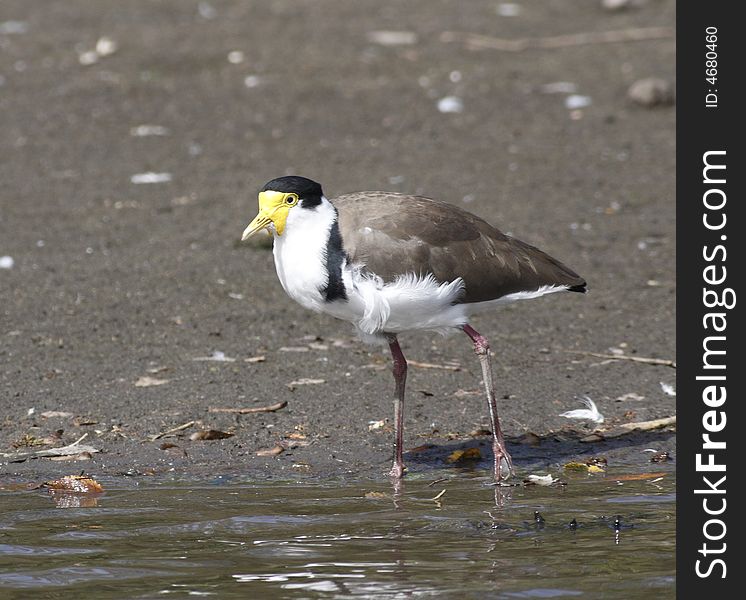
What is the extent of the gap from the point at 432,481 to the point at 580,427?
4.03ft

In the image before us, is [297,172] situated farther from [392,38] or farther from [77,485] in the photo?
[77,485]

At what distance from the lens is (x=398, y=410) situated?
747 cm

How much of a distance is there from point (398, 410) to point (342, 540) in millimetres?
1344

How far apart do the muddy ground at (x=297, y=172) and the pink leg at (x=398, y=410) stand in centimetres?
21

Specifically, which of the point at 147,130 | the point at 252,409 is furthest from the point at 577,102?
the point at 252,409

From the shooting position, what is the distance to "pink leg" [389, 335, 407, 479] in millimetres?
7352

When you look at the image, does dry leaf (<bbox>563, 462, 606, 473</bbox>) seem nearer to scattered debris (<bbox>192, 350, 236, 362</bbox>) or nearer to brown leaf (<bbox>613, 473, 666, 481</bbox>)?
brown leaf (<bbox>613, 473, 666, 481</bbox>)

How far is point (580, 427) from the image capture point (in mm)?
8094

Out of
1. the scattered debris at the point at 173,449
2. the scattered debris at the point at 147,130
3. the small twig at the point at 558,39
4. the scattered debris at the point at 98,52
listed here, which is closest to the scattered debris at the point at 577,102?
the small twig at the point at 558,39

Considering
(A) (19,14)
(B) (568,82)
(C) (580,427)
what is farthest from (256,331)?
(A) (19,14)

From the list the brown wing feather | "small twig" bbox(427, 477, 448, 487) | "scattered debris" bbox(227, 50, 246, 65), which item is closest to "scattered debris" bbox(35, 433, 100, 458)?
"small twig" bbox(427, 477, 448, 487)

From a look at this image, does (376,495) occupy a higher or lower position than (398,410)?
lower

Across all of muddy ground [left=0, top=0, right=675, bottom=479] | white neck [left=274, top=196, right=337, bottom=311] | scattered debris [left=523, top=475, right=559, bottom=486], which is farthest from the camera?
muddy ground [left=0, top=0, right=675, bottom=479]

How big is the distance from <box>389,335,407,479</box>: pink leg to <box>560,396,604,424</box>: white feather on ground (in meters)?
1.19
